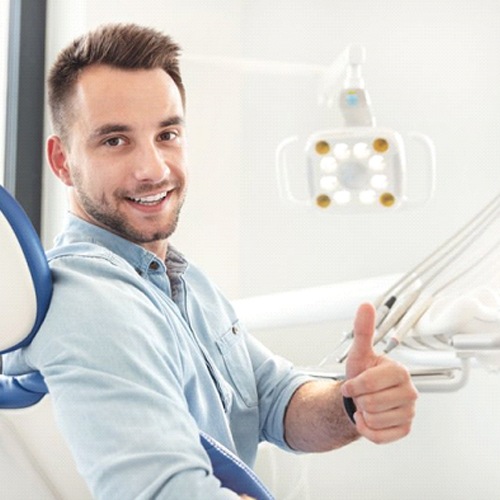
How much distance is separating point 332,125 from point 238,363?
3.82 feet

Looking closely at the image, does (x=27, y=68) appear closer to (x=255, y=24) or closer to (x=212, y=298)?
(x=255, y=24)

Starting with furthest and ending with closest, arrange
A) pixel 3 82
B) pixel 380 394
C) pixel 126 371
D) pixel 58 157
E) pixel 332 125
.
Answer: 1. pixel 3 82
2. pixel 332 125
3. pixel 58 157
4. pixel 380 394
5. pixel 126 371

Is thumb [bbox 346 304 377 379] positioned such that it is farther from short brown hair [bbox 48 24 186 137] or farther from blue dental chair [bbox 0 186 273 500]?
short brown hair [bbox 48 24 186 137]

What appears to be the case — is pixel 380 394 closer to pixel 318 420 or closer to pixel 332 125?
pixel 318 420

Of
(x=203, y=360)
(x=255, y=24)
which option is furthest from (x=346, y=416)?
(x=255, y=24)

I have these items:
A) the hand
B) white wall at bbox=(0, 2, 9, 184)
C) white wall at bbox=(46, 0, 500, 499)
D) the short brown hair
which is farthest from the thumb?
white wall at bbox=(0, 2, 9, 184)

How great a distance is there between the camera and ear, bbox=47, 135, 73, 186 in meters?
1.35

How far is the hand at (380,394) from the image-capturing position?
3.61 feet

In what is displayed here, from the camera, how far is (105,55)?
1.28 meters

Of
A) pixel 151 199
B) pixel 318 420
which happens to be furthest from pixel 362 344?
pixel 151 199

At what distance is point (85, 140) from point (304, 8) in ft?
4.69

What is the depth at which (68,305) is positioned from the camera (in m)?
1.01

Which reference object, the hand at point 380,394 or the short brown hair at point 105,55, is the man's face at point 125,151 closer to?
the short brown hair at point 105,55

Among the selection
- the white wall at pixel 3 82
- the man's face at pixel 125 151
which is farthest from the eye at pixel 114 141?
the white wall at pixel 3 82
